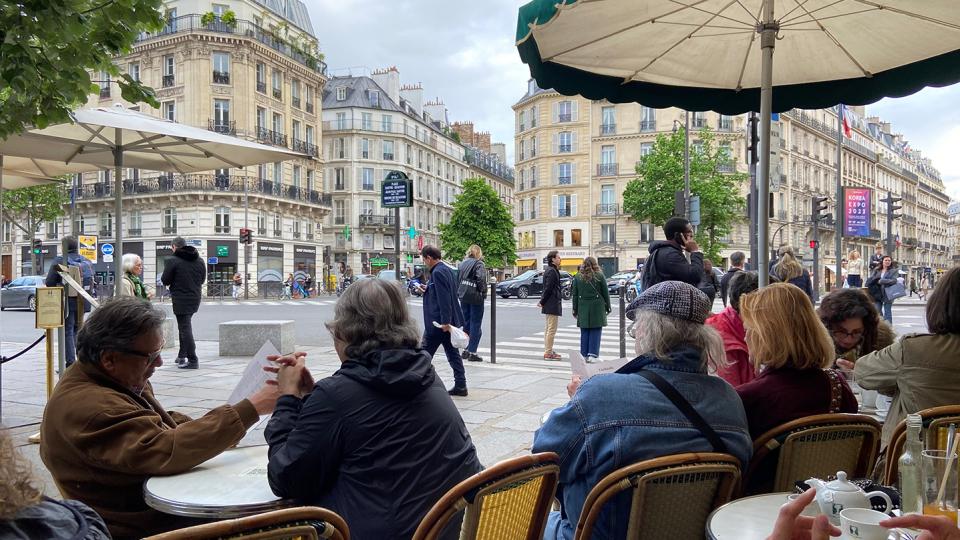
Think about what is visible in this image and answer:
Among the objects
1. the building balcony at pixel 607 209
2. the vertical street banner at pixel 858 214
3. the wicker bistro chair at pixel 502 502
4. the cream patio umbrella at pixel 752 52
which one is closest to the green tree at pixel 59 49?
the cream patio umbrella at pixel 752 52

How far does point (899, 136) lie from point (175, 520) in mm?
121212

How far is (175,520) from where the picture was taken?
2428 millimetres

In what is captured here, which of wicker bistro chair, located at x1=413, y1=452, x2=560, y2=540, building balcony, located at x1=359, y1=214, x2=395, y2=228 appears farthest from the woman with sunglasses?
building balcony, located at x1=359, y1=214, x2=395, y2=228

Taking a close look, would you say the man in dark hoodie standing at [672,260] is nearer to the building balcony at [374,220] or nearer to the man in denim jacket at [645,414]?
the man in denim jacket at [645,414]

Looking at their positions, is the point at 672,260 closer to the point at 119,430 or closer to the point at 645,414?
the point at 645,414

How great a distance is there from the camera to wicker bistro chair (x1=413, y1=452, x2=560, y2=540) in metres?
1.55

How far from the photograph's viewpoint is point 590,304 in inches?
416

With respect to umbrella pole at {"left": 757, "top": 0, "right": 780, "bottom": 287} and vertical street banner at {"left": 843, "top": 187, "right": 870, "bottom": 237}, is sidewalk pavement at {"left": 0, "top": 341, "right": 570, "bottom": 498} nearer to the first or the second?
umbrella pole at {"left": 757, "top": 0, "right": 780, "bottom": 287}

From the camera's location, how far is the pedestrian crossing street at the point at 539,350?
1066cm

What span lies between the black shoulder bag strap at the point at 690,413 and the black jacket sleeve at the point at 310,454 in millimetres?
1064

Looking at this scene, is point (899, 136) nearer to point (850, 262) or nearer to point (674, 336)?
point (850, 262)

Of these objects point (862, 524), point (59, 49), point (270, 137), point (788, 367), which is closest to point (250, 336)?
point (59, 49)

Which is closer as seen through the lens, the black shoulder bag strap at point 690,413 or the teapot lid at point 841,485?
the teapot lid at point 841,485

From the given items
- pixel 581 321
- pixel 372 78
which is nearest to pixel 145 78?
pixel 372 78
